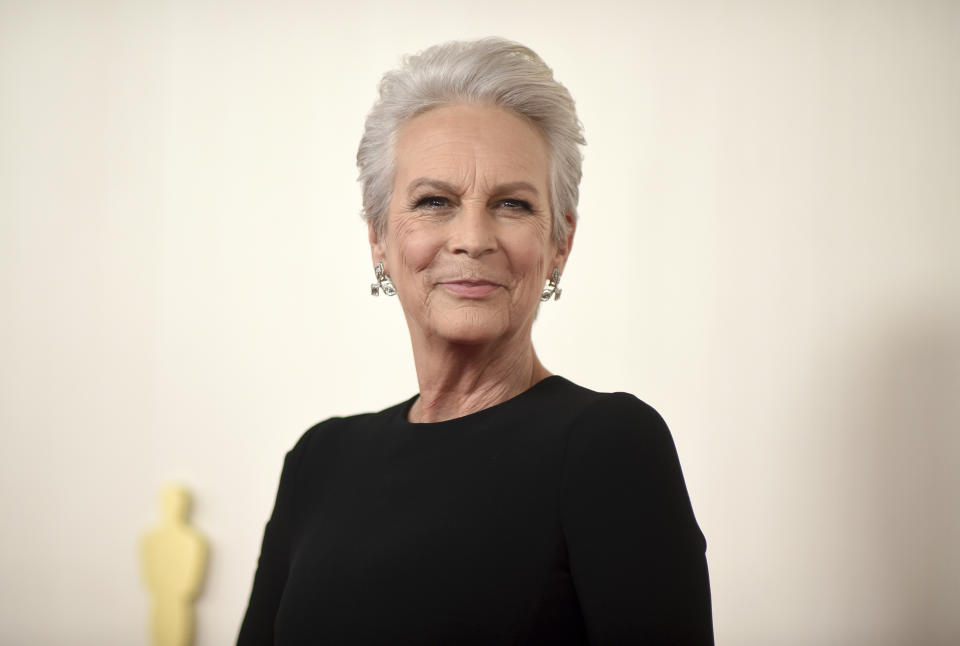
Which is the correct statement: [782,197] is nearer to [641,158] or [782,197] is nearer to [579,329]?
[641,158]

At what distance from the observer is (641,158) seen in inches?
98.4

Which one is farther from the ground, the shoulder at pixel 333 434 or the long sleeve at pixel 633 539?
the shoulder at pixel 333 434

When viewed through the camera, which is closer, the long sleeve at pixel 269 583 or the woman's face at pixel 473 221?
the woman's face at pixel 473 221

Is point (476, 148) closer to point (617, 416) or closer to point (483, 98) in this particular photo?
point (483, 98)

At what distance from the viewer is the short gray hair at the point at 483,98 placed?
48.8 inches

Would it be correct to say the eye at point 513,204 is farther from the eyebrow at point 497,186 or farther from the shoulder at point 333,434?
the shoulder at point 333,434

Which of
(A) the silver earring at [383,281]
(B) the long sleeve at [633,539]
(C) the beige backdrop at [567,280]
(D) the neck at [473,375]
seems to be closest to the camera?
(B) the long sleeve at [633,539]

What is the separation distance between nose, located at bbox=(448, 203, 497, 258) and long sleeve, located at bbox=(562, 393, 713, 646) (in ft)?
0.97

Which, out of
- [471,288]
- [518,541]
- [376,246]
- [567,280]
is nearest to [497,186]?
[471,288]

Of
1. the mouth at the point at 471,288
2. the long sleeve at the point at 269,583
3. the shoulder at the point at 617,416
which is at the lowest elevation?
the long sleeve at the point at 269,583

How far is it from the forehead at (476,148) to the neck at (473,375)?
0.82ft

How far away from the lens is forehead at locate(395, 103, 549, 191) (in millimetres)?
1216

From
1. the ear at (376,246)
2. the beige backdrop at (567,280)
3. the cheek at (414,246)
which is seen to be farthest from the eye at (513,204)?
the beige backdrop at (567,280)

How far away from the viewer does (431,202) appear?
126 cm
